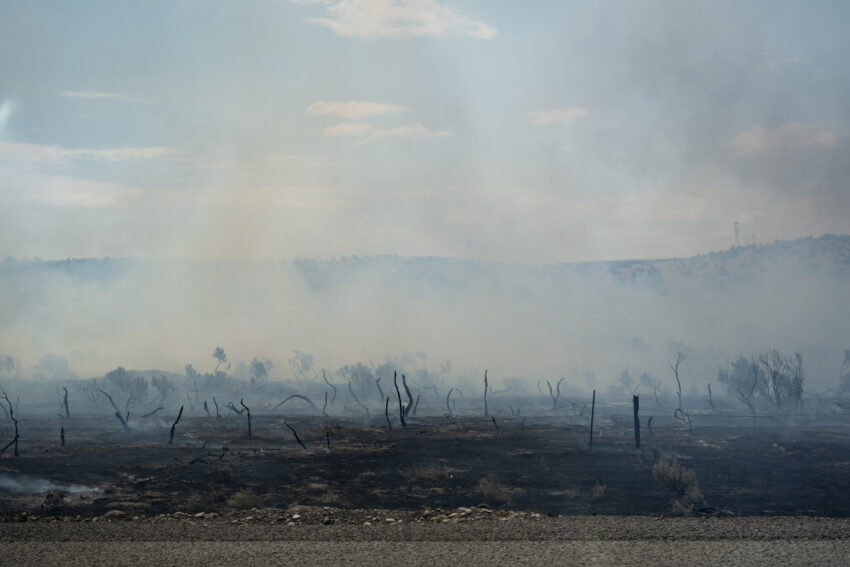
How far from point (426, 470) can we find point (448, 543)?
648 inches

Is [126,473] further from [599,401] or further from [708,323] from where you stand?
[708,323]

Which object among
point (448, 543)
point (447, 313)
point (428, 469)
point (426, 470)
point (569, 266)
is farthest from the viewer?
point (569, 266)

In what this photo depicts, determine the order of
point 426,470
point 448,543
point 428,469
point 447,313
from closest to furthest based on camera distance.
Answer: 1. point 448,543
2. point 426,470
3. point 428,469
4. point 447,313

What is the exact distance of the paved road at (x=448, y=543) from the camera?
45.7 ft

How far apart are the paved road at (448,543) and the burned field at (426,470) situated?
4788 mm

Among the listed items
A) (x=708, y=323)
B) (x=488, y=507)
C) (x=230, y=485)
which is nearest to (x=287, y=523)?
(x=488, y=507)

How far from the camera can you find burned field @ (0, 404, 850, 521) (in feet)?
79.2

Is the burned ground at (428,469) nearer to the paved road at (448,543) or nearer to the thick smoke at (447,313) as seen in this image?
the paved road at (448,543)

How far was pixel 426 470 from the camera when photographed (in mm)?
31562

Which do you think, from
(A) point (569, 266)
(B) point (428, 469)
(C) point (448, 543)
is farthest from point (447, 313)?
(C) point (448, 543)

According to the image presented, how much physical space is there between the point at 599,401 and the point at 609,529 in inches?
A: 2636

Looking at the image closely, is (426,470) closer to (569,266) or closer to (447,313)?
(447,313)

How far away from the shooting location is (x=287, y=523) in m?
18.9

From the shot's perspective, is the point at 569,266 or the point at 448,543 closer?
the point at 448,543
